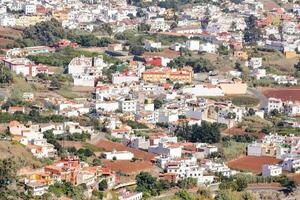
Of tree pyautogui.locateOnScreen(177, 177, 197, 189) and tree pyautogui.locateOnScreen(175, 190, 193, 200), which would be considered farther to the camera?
tree pyautogui.locateOnScreen(177, 177, 197, 189)

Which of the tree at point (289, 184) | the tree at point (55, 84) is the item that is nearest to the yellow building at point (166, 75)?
the tree at point (55, 84)

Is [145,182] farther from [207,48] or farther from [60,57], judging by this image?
[207,48]

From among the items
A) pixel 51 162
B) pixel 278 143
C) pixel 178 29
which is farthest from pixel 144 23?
pixel 51 162

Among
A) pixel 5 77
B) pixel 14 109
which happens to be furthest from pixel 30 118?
pixel 5 77

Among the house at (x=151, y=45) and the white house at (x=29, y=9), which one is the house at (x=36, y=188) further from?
the white house at (x=29, y=9)

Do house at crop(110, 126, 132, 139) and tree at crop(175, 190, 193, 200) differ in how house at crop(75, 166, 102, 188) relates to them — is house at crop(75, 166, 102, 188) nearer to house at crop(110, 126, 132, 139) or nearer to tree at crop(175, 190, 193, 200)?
tree at crop(175, 190, 193, 200)

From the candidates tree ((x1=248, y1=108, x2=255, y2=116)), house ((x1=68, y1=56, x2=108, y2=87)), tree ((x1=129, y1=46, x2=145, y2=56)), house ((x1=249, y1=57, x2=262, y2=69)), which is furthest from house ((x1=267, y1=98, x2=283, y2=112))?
tree ((x1=129, y1=46, x2=145, y2=56))
